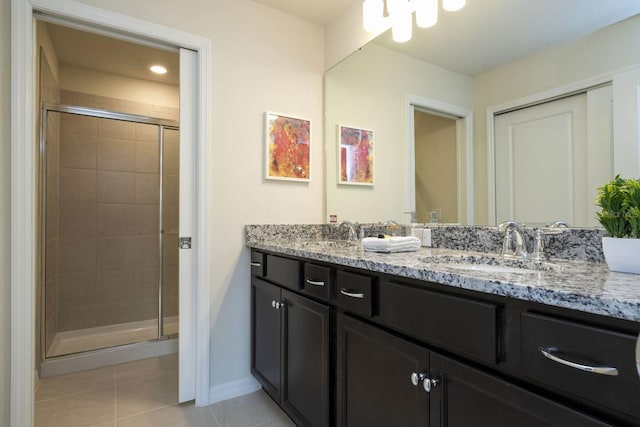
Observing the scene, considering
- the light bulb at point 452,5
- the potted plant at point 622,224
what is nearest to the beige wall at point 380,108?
the light bulb at point 452,5

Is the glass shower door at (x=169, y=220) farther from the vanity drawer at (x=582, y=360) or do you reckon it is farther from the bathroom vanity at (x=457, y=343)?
the vanity drawer at (x=582, y=360)

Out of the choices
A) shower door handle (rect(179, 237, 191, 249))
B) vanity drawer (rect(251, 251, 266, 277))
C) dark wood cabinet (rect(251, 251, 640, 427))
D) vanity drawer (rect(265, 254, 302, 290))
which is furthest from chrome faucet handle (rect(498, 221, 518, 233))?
shower door handle (rect(179, 237, 191, 249))

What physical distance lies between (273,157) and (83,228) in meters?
2.02

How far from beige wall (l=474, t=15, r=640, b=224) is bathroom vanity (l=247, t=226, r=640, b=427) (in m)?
0.47

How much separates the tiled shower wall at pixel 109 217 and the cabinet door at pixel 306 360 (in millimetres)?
1966

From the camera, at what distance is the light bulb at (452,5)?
59.2 inches

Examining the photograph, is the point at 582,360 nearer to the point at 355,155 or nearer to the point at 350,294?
the point at 350,294

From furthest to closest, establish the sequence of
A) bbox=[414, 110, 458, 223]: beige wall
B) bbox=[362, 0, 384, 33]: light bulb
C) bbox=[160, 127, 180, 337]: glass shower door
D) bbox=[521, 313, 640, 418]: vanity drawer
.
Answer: bbox=[160, 127, 180, 337]: glass shower door < bbox=[362, 0, 384, 33]: light bulb < bbox=[414, 110, 458, 223]: beige wall < bbox=[521, 313, 640, 418]: vanity drawer

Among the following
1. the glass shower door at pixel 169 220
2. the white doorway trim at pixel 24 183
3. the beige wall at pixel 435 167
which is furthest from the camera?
the glass shower door at pixel 169 220

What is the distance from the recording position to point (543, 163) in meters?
1.22

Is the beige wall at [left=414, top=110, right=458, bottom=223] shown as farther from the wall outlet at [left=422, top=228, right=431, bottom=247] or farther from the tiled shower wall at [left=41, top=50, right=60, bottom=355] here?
the tiled shower wall at [left=41, top=50, right=60, bottom=355]

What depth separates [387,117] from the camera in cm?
192

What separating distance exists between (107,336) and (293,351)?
2.25m

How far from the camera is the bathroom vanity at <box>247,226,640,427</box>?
1.85 feet
